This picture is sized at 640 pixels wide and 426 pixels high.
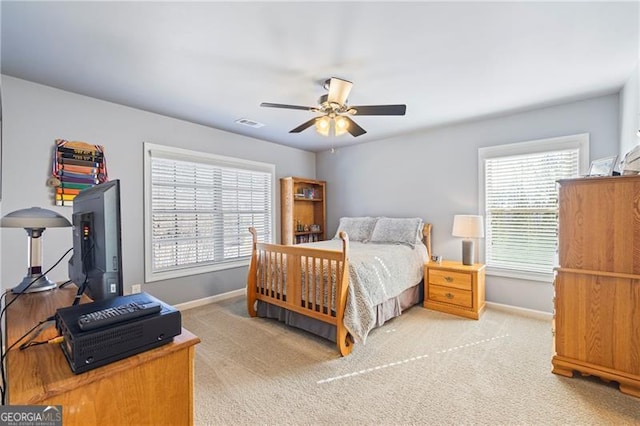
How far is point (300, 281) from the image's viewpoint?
Result: 284 centimetres

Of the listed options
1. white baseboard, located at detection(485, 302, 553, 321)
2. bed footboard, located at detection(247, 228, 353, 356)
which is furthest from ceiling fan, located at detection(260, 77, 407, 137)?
white baseboard, located at detection(485, 302, 553, 321)

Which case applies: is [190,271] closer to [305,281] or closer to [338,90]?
[305,281]

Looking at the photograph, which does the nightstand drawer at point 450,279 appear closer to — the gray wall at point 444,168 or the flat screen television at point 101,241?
the gray wall at point 444,168

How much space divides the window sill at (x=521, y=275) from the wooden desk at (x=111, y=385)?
3.67 metres

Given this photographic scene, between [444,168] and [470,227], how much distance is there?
3.23 feet

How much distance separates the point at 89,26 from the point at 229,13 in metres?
0.95

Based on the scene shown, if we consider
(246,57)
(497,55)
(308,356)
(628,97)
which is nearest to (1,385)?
(308,356)

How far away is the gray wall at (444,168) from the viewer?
3039 millimetres

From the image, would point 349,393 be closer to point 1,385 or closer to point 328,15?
point 1,385

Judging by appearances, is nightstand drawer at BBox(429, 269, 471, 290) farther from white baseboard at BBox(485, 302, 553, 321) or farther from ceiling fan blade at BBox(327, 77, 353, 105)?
ceiling fan blade at BBox(327, 77, 353, 105)

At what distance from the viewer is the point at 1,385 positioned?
3.09ft

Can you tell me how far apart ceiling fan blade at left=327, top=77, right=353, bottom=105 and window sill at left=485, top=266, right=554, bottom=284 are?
281 centimetres

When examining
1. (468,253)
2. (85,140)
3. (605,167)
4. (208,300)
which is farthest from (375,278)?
(85,140)

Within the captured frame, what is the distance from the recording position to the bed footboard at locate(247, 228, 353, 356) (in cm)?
247
